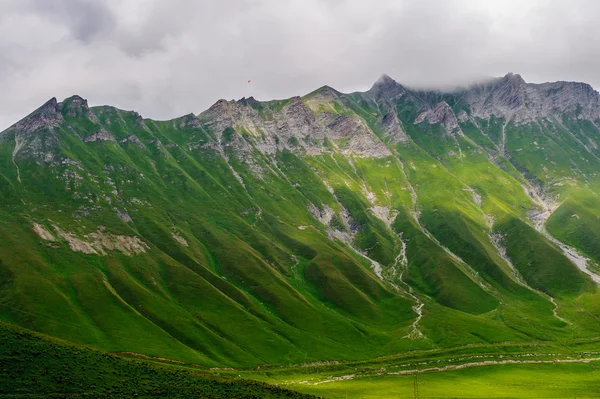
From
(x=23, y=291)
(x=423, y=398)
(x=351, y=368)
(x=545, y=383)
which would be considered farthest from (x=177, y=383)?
(x=545, y=383)

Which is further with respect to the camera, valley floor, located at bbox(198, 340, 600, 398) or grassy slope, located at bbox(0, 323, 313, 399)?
valley floor, located at bbox(198, 340, 600, 398)

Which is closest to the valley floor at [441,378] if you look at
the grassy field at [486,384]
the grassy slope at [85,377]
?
the grassy field at [486,384]

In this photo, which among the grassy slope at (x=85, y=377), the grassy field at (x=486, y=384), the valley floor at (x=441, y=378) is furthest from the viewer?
the valley floor at (x=441, y=378)

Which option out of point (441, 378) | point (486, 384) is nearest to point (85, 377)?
point (441, 378)

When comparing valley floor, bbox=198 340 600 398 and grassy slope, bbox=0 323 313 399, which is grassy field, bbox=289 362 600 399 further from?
grassy slope, bbox=0 323 313 399

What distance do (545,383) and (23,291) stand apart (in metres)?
212

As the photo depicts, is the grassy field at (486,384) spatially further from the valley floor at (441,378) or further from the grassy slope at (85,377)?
the grassy slope at (85,377)

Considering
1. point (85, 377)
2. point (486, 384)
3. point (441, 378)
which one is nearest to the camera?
point (85, 377)

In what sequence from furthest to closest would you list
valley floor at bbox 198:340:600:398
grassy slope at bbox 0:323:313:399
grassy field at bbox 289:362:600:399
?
valley floor at bbox 198:340:600:398 → grassy field at bbox 289:362:600:399 → grassy slope at bbox 0:323:313:399

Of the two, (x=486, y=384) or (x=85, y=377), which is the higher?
(x=85, y=377)

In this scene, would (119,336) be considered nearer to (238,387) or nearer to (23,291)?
(23,291)

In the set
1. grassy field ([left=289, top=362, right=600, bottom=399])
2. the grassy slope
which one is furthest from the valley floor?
the grassy slope

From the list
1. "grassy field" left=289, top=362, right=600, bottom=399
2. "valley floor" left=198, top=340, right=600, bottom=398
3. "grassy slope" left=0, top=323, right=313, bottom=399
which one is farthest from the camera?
"valley floor" left=198, top=340, right=600, bottom=398

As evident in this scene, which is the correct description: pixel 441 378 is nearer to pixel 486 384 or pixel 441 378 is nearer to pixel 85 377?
pixel 486 384
